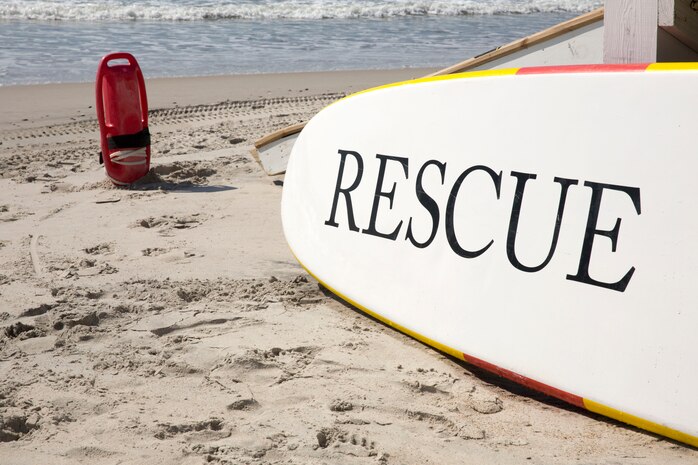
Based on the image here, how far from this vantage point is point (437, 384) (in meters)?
2.59

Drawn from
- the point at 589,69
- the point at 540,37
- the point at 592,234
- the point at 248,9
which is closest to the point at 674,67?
the point at 589,69

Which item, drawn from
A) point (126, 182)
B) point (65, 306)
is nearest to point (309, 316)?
point (65, 306)

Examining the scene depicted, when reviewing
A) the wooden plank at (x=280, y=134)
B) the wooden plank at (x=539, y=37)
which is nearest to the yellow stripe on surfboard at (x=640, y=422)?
the wooden plank at (x=539, y=37)

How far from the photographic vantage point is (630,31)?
271 centimetres

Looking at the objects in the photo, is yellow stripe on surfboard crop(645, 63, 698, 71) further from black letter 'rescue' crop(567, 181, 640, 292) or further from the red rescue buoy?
the red rescue buoy

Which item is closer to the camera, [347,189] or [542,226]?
[542,226]

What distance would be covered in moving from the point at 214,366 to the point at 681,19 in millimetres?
1993

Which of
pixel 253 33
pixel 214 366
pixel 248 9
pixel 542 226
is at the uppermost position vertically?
pixel 248 9

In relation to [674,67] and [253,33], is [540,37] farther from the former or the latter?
[253,33]

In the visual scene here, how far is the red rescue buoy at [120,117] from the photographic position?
5.06m

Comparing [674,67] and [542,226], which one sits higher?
[674,67]

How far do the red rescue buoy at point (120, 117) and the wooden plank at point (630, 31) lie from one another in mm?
3179

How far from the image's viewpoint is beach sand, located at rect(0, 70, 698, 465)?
2219mm

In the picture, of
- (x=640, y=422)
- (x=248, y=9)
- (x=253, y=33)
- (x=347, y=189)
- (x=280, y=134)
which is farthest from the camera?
(x=248, y=9)
